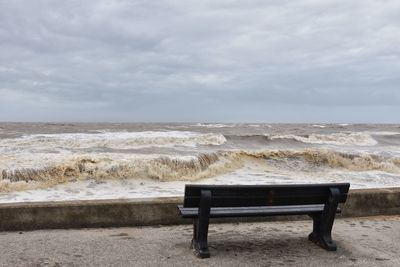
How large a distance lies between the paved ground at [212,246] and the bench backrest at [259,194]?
52cm

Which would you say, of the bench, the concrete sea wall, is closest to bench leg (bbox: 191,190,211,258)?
the bench

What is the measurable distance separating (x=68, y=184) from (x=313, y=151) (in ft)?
35.9

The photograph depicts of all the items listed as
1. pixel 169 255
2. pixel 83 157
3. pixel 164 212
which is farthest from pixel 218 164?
pixel 169 255

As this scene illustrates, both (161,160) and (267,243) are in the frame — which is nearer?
(267,243)

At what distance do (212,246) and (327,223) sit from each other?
4.23ft

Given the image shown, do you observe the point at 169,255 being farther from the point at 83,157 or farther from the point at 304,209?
the point at 83,157

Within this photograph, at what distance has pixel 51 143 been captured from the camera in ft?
84.8

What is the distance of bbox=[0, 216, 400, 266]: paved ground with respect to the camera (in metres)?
4.60

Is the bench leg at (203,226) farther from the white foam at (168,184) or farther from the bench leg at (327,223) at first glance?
the white foam at (168,184)

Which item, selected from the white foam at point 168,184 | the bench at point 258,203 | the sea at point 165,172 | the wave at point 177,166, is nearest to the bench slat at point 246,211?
the bench at point 258,203

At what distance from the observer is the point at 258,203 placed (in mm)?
4930

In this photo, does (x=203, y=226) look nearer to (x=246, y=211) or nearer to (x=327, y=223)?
(x=246, y=211)

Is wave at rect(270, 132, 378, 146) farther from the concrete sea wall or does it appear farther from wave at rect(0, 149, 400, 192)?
the concrete sea wall

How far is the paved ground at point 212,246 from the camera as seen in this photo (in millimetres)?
4602
